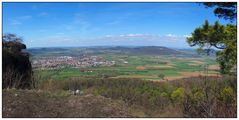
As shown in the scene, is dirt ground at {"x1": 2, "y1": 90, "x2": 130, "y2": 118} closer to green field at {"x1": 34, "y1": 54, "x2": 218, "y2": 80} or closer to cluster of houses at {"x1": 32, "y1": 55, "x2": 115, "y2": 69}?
cluster of houses at {"x1": 32, "y1": 55, "x2": 115, "y2": 69}

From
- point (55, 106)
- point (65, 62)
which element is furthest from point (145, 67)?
point (55, 106)

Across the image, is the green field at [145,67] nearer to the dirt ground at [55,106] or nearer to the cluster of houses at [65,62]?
the cluster of houses at [65,62]

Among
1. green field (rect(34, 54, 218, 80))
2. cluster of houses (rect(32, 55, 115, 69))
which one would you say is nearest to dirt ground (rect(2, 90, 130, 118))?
cluster of houses (rect(32, 55, 115, 69))

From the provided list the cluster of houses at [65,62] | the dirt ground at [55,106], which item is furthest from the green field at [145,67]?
the dirt ground at [55,106]

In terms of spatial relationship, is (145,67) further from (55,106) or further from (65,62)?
(55,106)

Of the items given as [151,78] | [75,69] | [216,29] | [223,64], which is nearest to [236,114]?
[223,64]

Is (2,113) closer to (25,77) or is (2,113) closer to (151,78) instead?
(25,77)

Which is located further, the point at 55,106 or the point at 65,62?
the point at 65,62
